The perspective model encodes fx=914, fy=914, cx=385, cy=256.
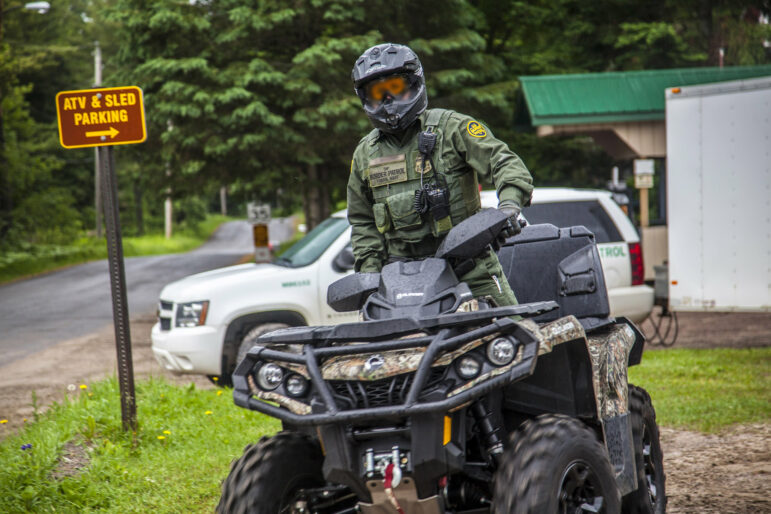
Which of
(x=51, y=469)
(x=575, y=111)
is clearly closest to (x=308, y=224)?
(x=575, y=111)

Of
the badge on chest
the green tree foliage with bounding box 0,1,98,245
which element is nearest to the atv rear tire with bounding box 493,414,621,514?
the badge on chest

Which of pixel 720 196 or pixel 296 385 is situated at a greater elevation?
pixel 720 196

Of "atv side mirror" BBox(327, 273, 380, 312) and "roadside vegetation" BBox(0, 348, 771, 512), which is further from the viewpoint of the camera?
"roadside vegetation" BBox(0, 348, 771, 512)

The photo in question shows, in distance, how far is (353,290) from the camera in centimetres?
354

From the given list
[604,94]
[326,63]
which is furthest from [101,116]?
[604,94]

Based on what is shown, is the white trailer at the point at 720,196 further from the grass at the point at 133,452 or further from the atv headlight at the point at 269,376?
the atv headlight at the point at 269,376

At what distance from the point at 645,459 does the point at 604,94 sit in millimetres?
12831

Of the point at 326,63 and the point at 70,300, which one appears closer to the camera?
the point at 326,63

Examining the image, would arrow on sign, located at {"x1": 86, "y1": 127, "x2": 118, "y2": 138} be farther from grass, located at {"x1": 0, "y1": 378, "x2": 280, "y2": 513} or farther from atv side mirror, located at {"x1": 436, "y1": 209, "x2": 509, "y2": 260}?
atv side mirror, located at {"x1": 436, "y1": 209, "x2": 509, "y2": 260}

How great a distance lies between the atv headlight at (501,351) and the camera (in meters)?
2.96

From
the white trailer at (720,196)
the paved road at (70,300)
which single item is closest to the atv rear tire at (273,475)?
the white trailer at (720,196)

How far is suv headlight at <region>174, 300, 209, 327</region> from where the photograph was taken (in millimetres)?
9070

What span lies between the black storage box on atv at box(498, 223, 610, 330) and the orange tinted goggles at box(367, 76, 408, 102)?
46.9 inches

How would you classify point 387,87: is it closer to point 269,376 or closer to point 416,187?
point 416,187
